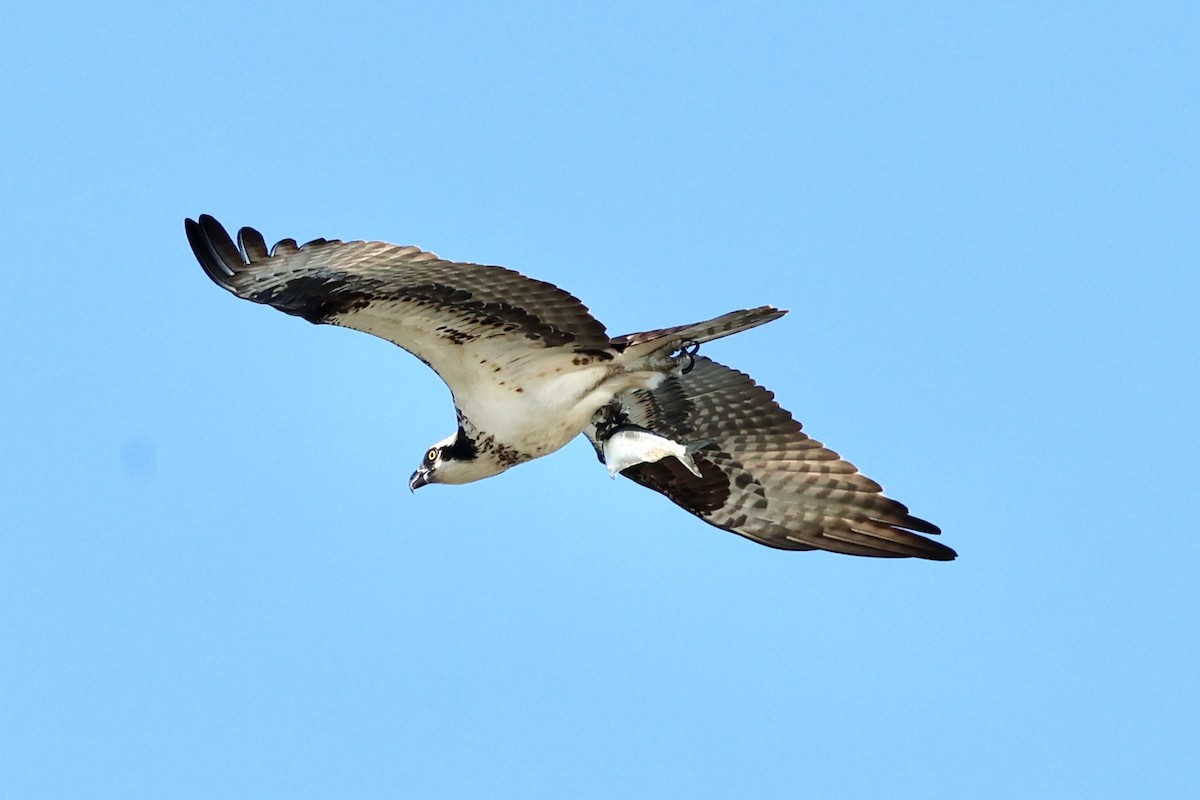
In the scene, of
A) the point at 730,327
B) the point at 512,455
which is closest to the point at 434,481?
the point at 512,455

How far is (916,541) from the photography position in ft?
40.5

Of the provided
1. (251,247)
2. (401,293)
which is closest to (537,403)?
(401,293)

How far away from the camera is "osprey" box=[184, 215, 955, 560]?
1073 cm

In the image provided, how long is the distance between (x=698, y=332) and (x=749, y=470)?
1976mm

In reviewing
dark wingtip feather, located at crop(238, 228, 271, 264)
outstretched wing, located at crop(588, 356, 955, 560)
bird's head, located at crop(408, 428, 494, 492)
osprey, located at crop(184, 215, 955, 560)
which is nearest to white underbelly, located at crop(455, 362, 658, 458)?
osprey, located at crop(184, 215, 955, 560)

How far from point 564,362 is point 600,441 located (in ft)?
3.73

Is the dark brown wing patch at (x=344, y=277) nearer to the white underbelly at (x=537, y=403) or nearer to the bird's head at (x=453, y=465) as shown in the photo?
the white underbelly at (x=537, y=403)

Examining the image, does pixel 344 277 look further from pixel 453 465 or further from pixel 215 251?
pixel 453 465

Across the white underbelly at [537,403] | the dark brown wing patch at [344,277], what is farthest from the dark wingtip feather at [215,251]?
the white underbelly at [537,403]

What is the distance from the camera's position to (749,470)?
1301cm

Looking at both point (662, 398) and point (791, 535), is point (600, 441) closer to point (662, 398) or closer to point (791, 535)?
point (662, 398)

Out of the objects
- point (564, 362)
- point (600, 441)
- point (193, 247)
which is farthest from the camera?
point (600, 441)

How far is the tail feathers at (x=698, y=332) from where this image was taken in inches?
434

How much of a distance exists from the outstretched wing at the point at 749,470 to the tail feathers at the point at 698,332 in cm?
94
